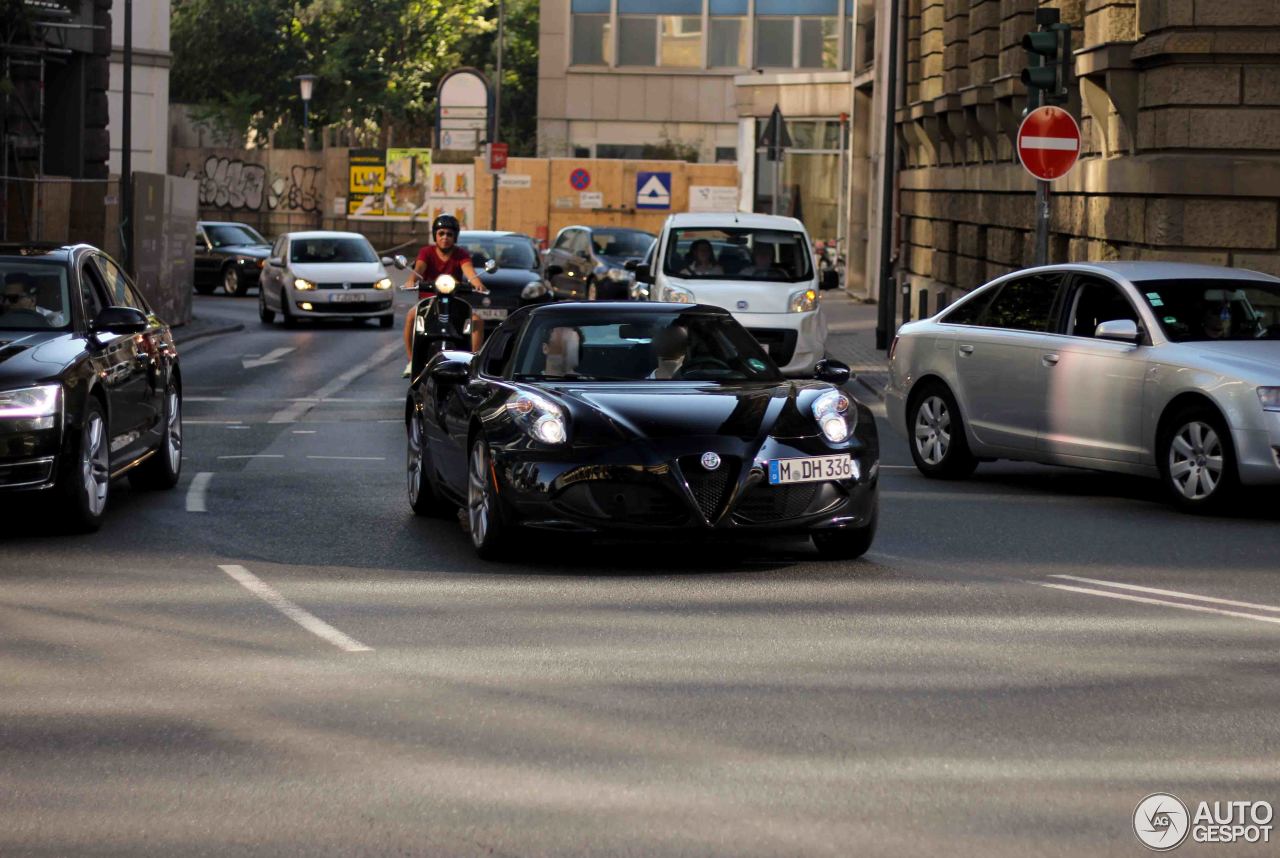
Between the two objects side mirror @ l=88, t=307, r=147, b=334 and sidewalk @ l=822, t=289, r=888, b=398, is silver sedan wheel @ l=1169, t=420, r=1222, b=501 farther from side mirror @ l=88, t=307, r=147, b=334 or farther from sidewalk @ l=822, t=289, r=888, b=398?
sidewalk @ l=822, t=289, r=888, b=398

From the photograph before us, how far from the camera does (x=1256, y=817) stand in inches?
222

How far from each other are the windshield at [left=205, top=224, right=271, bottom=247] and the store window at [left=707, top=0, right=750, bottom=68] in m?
31.1

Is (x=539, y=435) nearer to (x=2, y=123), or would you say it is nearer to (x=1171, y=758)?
(x=1171, y=758)

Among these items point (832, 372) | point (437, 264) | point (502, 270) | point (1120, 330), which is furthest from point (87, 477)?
point (502, 270)

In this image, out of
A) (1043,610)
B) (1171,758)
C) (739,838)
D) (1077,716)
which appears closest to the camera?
(739,838)

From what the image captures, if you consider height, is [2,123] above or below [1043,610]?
above

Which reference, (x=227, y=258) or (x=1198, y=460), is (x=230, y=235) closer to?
(x=227, y=258)

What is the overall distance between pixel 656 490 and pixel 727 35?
6807cm

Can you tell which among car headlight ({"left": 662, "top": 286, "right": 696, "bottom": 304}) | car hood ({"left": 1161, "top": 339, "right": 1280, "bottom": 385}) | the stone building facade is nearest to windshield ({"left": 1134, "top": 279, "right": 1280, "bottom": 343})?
car hood ({"left": 1161, "top": 339, "right": 1280, "bottom": 385})

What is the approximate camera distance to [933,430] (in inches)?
597

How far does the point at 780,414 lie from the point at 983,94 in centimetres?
2412

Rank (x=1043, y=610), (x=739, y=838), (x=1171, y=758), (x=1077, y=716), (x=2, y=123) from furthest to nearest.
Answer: (x=2, y=123)
(x=1043, y=610)
(x=1077, y=716)
(x=1171, y=758)
(x=739, y=838)

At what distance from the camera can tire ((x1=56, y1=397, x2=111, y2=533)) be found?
36.1ft

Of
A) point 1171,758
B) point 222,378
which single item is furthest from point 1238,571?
point 222,378
